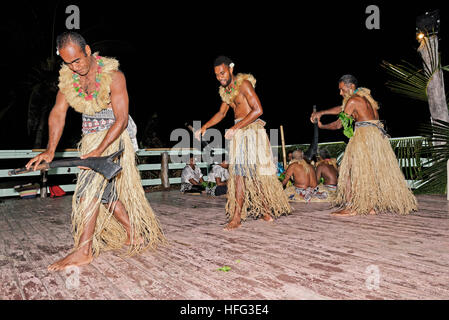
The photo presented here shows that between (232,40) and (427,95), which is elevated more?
(232,40)

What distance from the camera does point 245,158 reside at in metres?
2.82

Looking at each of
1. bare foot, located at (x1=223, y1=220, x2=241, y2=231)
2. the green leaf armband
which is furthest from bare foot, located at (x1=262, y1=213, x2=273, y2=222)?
the green leaf armband

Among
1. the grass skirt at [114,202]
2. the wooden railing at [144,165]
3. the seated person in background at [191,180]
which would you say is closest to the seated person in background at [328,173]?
the wooden railing at [144,165]

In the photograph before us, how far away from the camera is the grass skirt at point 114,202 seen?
1887 millimetres

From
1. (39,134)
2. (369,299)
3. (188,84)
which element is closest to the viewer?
(369,299)

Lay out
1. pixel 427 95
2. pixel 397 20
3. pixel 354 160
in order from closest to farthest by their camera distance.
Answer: pixel 354 160 → pixel 427 95 → pixel 397 20

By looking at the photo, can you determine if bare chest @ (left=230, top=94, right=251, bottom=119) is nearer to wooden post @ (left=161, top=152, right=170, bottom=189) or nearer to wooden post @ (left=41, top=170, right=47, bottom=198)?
wooden post @ (left=41, top=170, right=47, bottom=198)

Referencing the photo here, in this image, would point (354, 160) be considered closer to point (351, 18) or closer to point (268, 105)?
point (351, 18)

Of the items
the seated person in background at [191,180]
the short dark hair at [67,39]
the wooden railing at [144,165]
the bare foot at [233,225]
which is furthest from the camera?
the seated person in background at [191,180]

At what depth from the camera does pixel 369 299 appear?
4.00ft

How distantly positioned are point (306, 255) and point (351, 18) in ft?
27.1

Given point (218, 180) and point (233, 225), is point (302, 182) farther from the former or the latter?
point (233, 225)

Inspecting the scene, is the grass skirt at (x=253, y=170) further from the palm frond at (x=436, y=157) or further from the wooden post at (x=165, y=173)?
the wooden post at (x=165, y=173)

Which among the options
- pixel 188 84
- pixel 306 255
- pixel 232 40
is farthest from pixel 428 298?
pixel 188 84
